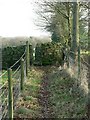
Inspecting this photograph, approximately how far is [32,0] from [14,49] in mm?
5492

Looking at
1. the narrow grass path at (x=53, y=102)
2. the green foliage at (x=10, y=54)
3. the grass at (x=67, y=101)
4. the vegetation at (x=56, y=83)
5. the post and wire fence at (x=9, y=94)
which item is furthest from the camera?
the green foliage at (x=10, y=54)

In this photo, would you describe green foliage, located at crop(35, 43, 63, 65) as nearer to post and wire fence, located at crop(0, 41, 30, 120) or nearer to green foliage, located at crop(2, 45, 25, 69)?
green foliage, located at crop(2, 45, 25, 69)

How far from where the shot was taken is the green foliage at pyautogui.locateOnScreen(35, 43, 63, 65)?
1859cm

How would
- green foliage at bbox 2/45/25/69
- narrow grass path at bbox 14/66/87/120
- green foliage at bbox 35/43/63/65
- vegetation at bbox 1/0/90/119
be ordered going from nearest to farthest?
narrow grass path at bbox 14/66/87/120
vegetation at bbox 1/0/90/119
green foliage at bbox 2/45/25/69
green foliage at bbox 35/43/63/65

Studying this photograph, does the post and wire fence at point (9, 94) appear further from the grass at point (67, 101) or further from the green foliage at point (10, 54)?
the green foliage at point (10, 54)

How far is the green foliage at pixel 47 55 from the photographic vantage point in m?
18.6

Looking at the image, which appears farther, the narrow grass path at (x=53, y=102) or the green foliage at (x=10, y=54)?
the green foliage at (x=10, y=54)

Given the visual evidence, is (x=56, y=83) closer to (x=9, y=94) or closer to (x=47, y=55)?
(x=9, y=94)

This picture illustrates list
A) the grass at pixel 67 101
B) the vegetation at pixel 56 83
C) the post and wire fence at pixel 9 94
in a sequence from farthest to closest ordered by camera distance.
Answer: the vegetation at pixel 56 83, the grass at pixel 67 101, the post and wire fence at pixel 9 94

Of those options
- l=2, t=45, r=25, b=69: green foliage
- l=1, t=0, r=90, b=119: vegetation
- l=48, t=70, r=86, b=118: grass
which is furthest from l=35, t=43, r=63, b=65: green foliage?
l=48, t=70, r=86, b=118: grass

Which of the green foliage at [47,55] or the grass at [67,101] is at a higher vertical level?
the green foliage at [47,55]

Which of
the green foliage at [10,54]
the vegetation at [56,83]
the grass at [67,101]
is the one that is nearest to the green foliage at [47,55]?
the vegetation at [56,83]

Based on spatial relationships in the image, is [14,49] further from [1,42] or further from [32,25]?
[32,25]

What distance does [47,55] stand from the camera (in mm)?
18594
